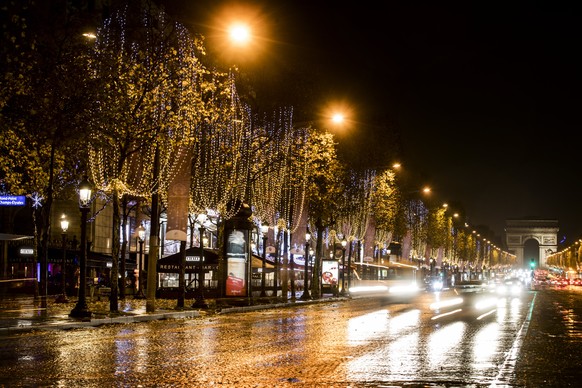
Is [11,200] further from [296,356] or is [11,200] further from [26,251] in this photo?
[296,356]

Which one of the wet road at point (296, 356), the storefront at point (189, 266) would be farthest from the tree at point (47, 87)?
the storefront at point (189, 266)

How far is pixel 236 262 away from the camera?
134 ft

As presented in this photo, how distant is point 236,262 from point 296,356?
2386cm

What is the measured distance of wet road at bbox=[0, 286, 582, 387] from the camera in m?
13.3

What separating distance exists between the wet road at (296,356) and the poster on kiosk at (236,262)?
12.8 m

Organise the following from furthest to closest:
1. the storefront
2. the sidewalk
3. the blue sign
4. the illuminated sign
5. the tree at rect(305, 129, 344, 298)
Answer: the tree at rect(305, 129, 344, 298) → the illuminated sign → the storefront → the blue sign → the sidewalk

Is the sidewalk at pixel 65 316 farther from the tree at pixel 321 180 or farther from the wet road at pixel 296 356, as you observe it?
the tree at pixel 321 180

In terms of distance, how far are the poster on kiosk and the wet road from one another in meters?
12.8

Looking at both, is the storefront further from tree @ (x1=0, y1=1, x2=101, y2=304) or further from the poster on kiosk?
tree @ (x1=0, y1=1, x2=101, y2=304)

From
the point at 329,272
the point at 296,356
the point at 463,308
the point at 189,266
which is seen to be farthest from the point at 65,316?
the point at 329,272

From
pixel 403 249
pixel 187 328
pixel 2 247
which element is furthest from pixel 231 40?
pixel 403 249

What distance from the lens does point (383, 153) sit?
7281cm

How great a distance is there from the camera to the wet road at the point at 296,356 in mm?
13328

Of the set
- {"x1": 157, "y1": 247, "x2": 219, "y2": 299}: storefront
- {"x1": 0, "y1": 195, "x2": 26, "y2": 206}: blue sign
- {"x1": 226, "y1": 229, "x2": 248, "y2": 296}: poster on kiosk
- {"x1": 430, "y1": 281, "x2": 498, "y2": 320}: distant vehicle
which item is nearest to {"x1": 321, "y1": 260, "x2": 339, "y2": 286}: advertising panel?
{"x1": 430, "y1": 281, "x2": 498, "y2": 320}: distant vehicle
